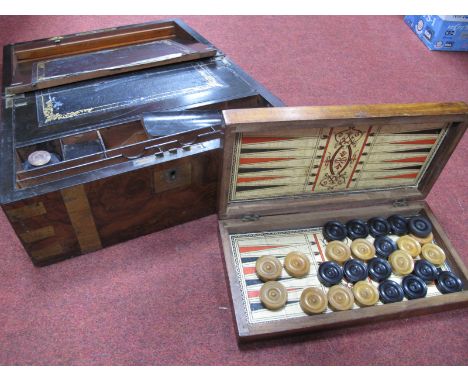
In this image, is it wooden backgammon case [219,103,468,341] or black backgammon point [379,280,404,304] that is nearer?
wooden backgammon case [219,103,468,341]

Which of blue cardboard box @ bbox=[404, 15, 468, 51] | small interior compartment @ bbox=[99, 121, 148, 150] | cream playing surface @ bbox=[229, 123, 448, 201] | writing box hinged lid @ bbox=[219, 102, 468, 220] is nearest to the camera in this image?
writing box hinged lid @ bbox=[219, 102, 468, 220]

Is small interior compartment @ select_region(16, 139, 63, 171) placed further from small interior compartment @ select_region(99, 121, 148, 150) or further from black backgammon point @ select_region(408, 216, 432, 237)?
black backgammon point @ select_region(408, 216, 432, 237)

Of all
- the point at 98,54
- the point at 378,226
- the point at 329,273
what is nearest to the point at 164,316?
the point at 329,273

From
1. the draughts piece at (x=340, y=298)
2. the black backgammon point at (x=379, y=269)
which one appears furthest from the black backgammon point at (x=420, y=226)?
the draughts piece at (x=340, y=298)

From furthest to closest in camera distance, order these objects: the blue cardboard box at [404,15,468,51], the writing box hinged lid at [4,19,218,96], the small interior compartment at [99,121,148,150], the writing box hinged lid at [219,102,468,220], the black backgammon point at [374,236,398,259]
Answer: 1. the blue cardboard box at [404,15,468,51]
2. the writing box hinged lid at [4,19,218,96]
3. the small interior compartment at [99,121,148,150]
4. the black backgammon point at [374,236,398,259]
5. the writing box hinged lid at [219,102,468,220]

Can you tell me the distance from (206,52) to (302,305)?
147 cm

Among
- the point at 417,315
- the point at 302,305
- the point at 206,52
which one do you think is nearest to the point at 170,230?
the point at 302,305

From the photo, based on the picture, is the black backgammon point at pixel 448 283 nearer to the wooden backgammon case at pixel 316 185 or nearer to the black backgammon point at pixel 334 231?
the wooden backgammon case at pixel 316 185

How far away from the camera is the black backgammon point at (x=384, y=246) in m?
1.74

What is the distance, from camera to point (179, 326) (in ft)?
5.40

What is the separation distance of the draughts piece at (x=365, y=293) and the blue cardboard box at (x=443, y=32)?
105 inches

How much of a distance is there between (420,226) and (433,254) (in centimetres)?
13

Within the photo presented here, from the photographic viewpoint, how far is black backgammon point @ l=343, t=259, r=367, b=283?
165 cm

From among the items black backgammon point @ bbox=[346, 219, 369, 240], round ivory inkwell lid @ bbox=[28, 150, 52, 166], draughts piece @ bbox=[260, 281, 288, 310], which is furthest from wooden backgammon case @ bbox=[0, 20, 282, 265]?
black backgammon point @ bbox=[346, 219, 369, 240]
